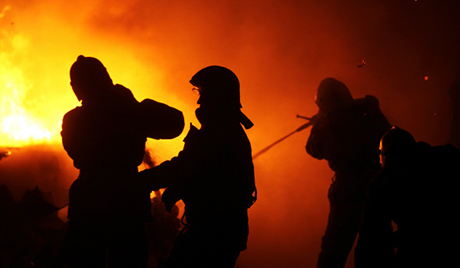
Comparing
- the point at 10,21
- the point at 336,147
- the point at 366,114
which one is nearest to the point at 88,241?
the point at 336,147

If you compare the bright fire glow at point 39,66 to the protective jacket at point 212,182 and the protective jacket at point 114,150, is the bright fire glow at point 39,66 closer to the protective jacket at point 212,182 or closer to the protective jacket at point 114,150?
the protective jacket at point 114,150

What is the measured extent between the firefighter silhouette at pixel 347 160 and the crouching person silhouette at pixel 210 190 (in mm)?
2066

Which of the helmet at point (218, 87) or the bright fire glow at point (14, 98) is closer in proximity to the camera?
the helmet at point (218, 87)

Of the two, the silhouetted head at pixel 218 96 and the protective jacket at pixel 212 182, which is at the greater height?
the silhouetted head at pixel 218 96

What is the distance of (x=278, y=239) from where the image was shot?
22.9 feet

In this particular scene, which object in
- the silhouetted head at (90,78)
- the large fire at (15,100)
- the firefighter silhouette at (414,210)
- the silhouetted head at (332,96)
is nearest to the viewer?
the firefighter silhouette at (414,210)

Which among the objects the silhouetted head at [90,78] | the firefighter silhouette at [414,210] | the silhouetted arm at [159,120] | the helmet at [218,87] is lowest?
the firefighter silhouette at [414,210]

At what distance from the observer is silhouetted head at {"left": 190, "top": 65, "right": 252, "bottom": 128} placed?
231 cm

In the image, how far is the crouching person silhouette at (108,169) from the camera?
224 centimetres

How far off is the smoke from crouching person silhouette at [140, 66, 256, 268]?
4.62 meters

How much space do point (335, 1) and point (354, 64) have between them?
66.9 inches

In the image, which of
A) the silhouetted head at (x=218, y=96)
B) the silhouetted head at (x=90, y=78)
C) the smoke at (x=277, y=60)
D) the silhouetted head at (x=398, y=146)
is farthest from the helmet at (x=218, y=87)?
the smoke at (x=277, y=60)

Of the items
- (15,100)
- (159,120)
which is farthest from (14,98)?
(159,120)

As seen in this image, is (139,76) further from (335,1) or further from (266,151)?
(335,1)
